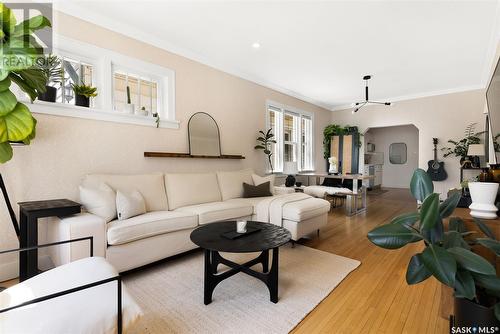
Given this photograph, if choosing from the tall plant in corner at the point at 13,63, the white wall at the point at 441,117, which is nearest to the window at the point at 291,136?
the white wall at the point at 441,117

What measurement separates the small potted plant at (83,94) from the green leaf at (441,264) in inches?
130

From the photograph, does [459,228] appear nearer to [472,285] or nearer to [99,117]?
[472,285]

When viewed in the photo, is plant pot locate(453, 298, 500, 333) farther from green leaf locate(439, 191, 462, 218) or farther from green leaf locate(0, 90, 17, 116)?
green leaf locate(0, 90, 17, 116)

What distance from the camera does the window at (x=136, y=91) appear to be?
3.10 metres

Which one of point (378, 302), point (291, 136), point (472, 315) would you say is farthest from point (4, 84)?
point (291, 136)

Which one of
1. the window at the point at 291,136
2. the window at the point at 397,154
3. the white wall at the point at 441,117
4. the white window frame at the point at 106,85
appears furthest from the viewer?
the window at the point at 397,154

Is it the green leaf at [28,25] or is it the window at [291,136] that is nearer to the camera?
the green leaf at [28,25]

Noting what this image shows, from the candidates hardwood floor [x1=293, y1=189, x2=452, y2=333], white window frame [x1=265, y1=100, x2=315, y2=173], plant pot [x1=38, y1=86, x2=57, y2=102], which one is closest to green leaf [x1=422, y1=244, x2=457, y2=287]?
hardwood floor [x1=293, y1=189, x2=452, y2=333]

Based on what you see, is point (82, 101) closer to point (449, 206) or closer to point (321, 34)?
point (321, 34)

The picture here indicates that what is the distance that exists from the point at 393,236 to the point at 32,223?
254cm

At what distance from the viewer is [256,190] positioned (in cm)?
386

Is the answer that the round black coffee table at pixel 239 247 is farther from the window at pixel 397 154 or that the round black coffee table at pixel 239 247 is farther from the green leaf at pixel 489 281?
the window at pixel 397 154

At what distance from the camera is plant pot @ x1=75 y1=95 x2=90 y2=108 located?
263 cm

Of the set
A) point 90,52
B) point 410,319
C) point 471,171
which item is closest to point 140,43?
point 90,52
